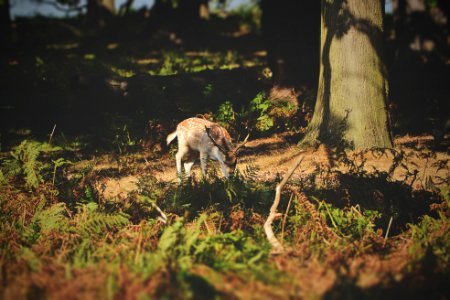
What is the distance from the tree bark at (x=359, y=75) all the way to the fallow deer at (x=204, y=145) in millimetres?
2653

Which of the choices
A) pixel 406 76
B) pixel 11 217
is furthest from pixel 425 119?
pixel 11 217

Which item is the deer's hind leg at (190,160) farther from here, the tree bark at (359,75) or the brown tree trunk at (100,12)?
the brown tree trunk at (100,12)

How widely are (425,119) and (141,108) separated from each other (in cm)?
758

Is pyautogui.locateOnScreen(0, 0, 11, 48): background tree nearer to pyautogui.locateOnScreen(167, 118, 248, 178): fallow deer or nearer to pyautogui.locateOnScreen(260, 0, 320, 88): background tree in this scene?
pyautogui.locateOnScreen(260, 0, 320, 88): background tree

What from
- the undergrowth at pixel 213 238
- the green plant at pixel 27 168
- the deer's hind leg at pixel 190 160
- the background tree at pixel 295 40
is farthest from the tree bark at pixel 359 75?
the green plant at pixel 27 168

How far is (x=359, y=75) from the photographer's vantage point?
826cm

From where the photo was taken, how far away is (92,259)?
4559 millimetres

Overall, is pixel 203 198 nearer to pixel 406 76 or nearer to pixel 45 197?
pixel 45 197

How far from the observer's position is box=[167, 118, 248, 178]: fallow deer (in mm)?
6781

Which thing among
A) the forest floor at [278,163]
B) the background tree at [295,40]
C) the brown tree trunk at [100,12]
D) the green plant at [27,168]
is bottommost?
the forest floor at [278,163]

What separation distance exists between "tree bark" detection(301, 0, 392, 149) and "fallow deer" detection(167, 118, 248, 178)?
2653 millimetres

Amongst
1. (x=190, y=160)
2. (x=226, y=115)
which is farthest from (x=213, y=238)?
(x=226, y=115)

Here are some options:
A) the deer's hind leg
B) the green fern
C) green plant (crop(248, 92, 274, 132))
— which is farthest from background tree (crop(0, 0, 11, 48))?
the green fern

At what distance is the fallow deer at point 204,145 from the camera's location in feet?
22.2
